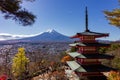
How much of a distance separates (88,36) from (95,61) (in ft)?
7.18

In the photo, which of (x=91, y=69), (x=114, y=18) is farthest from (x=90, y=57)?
(x=114, y=18)

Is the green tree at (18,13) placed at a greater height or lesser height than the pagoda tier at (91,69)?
greater

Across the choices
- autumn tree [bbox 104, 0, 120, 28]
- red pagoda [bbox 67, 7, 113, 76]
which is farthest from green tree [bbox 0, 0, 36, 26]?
autumn tree [bbox 104, 0, 120, 28]

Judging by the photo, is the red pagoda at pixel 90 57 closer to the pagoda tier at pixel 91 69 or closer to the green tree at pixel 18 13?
the pagoda tier at pixel 91 69

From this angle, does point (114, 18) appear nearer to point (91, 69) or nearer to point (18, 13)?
point (91, 69)

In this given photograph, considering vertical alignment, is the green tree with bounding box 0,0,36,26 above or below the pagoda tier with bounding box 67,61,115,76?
above

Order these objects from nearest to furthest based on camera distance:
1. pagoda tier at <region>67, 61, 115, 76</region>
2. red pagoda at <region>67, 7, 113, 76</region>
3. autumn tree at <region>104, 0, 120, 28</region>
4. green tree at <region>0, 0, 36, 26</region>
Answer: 1. green tree at <region>0, 0, 36, 26</region>
2. pagoda tier at <region>67, 61, 115, 76</region>
3. red pagoda at <region>67, 7, 113, 76</region>
4. autumn tree at <region>104, 0, 120, 28</region>

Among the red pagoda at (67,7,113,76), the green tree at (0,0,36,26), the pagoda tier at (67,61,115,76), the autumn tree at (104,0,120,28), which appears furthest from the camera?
the autumn tree at (104,0,120,28)

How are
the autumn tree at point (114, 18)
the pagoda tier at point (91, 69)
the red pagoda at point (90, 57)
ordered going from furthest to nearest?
1. the autumn tree at point (114, 18)
2. the red pagoda at point (90, 57)
3. the pagoda tier at point (91, 69)

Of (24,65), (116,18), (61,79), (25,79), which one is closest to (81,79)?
(61,79)

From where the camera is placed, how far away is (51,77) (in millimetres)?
27781

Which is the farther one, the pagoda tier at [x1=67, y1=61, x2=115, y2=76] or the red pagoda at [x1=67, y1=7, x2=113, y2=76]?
the red pagoda at [x1=67, y1=7, x2=113, y2=76]

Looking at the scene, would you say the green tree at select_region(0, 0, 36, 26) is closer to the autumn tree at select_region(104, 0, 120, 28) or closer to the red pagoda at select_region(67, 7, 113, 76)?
the red pagoda at select_region(67, 7, 113, 76)

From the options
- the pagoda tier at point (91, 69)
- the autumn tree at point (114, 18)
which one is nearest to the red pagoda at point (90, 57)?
the pagoda tier at point (91, 69)
